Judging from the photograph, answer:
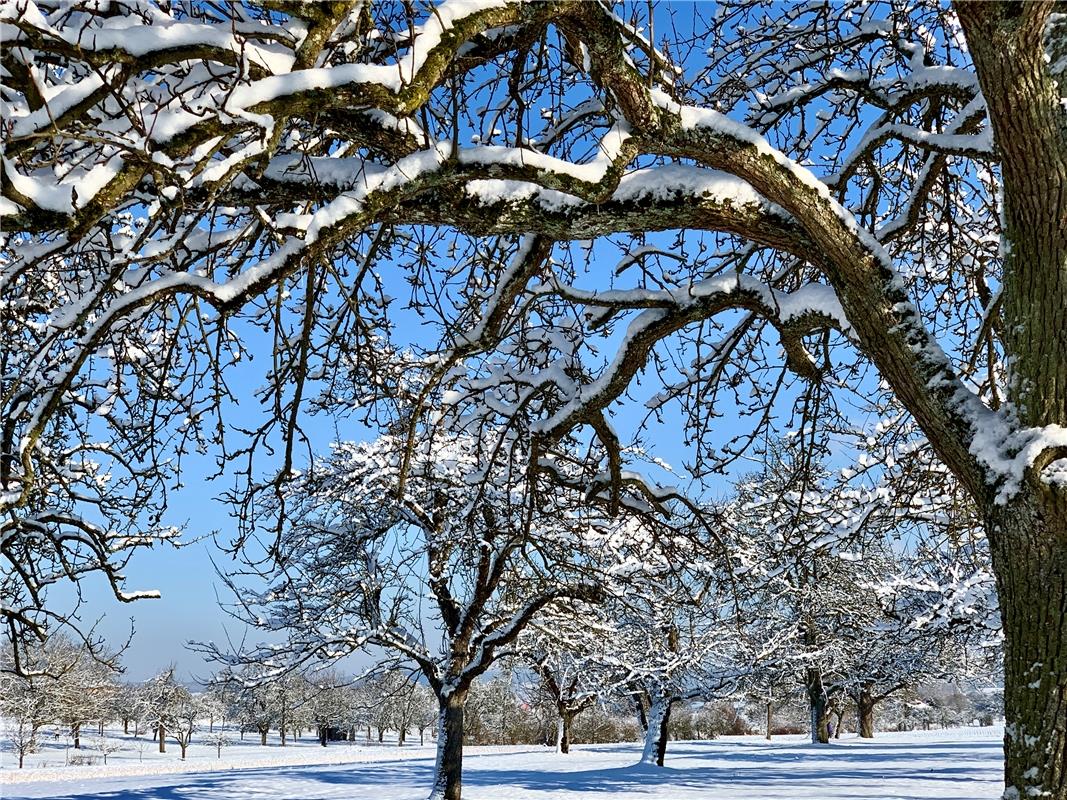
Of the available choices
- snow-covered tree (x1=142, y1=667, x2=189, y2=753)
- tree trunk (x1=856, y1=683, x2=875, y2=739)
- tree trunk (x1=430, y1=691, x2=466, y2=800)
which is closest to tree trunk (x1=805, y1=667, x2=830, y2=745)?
tree trunk (x1=856, y1=683, x2=875, y2=739)

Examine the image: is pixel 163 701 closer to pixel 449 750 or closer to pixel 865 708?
pixel 865 708

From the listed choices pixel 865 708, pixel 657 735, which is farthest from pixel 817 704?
pixel 657 735

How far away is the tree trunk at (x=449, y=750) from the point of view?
1159 centimetres

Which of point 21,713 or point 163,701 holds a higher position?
point 21,713

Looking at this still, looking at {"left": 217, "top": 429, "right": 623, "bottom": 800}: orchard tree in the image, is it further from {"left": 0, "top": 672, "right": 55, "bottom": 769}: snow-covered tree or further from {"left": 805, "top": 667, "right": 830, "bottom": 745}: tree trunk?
{"left": 0, "top": 672, "right": 55, "bottom": 769}: snow-covered tree

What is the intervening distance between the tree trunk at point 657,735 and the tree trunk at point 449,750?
32.9ft

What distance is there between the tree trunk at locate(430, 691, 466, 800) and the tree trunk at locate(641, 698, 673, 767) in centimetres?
1003

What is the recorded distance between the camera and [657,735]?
2133 cm

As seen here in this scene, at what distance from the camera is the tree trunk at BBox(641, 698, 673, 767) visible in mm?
20766

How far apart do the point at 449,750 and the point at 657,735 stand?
11378 millimetres

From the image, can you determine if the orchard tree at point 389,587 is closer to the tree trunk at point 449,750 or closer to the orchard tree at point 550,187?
the tree trunk at point 449,750

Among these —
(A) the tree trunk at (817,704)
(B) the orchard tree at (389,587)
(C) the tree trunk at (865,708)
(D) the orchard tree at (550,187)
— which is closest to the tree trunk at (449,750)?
(B) the orchard tree at (389,587)

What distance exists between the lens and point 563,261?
19.0 feet

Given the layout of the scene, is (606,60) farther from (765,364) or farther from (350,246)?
(765,364)
